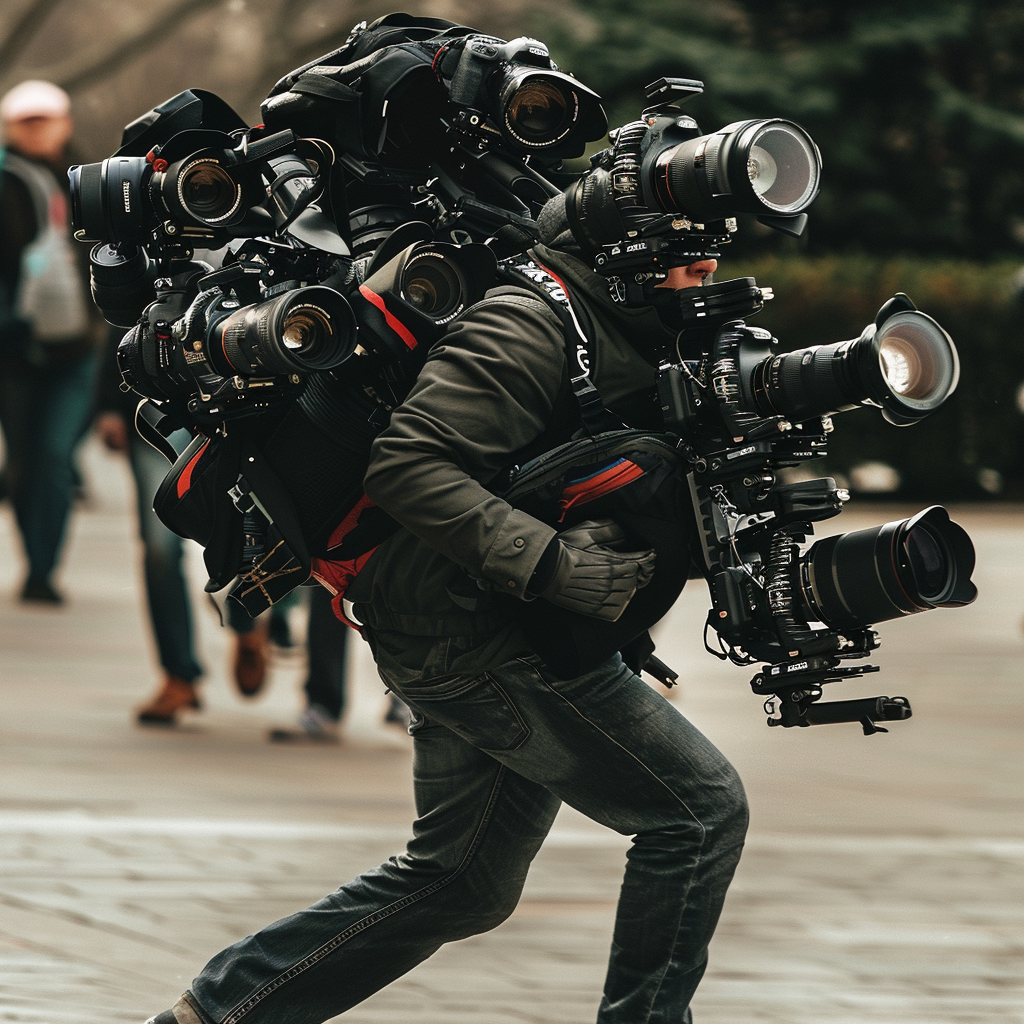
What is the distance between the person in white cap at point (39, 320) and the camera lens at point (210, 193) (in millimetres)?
6520

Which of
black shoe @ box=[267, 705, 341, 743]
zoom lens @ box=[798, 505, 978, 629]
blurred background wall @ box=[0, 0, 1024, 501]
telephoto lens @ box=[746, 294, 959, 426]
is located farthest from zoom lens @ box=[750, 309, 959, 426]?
blurred background wall @ box=[0, 0, 1024, 501]

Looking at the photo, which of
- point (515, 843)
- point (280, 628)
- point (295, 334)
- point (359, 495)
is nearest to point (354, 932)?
point (515, 843)

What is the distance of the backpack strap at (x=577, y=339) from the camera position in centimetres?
329

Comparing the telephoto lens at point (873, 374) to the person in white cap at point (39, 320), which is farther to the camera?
the person in white cap at point (39, 320)

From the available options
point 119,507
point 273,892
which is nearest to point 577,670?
point 273,892

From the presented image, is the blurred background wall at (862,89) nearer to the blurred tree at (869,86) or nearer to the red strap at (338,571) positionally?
the blurred tree at (869,86)

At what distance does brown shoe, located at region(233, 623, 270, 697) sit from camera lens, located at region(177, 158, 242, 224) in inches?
167

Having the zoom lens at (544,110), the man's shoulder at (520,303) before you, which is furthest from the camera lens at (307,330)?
the zoom lens at (544,110)

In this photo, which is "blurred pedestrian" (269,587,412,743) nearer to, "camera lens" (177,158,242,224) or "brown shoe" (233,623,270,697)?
"brown shoe" (233,623,270,697)

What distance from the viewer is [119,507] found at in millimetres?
14898

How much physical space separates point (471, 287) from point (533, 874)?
2.54 m

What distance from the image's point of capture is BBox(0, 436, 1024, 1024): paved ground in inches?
177

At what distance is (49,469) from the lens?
9.81 m

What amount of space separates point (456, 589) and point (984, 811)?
3409 millimetres
